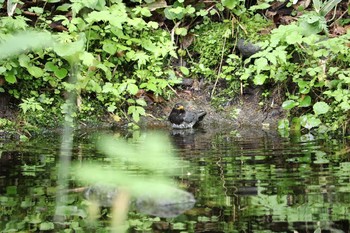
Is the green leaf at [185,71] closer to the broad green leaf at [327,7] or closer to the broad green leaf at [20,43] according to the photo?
Answer: the broad green leaf at [327,7]

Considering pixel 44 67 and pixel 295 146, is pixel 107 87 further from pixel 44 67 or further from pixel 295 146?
pixel 295 146

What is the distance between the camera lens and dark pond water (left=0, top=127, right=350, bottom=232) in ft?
6.97

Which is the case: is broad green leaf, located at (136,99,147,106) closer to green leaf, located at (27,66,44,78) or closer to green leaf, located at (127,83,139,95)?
green leaf, located at (127,83,139,95)

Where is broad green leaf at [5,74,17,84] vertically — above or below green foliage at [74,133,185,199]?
above

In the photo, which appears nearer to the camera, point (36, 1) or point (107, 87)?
point (107, 87)

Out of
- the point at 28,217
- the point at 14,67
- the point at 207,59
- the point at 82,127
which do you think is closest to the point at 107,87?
the point at 82,127

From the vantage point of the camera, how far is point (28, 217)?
2314 mm

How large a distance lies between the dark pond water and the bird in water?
1061 mm

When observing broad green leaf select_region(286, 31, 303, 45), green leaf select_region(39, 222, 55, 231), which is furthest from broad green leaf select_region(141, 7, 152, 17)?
green leaf select_region(39, 222, 55, 231)

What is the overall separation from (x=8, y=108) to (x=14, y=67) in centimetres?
48

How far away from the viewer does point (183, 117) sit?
238 inches

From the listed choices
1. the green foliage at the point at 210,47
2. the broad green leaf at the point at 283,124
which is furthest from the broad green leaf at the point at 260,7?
the broad green leaf at the point at 283,124

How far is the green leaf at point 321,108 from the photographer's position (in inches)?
215

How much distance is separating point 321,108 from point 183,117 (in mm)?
1442
